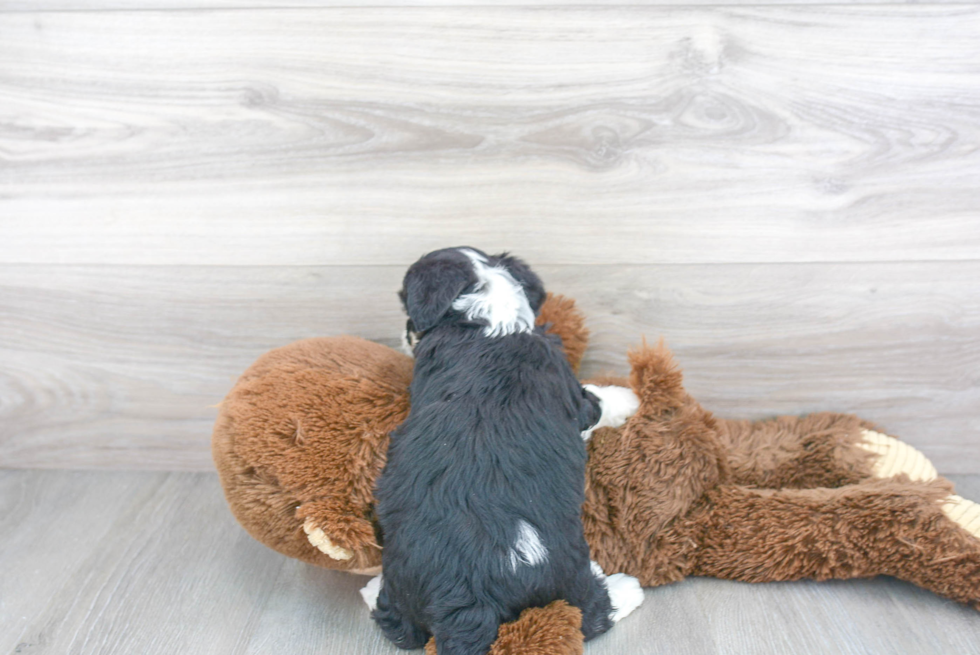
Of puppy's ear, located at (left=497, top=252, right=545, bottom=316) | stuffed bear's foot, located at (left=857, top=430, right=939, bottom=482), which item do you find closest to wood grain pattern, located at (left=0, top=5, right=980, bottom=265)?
puppy's ear, located at (left=497, top=252, right=545, bottom=316)

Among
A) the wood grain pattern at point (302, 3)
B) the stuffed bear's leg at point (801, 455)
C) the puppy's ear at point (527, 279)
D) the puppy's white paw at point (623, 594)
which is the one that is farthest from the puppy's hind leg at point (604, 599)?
the wood grain pattern at point (302, 3)

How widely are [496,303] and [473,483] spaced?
237 millimetres

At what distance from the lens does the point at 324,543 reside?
3.06ft

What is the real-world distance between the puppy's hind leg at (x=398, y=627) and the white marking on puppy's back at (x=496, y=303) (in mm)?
366

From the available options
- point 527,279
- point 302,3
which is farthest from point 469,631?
point 302,3

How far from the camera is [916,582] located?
100cm

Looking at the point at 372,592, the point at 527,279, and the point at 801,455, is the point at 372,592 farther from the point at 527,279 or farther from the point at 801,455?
the point at 801,455

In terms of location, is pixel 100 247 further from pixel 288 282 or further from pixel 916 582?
pixel 916 582

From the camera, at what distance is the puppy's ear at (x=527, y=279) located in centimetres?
101

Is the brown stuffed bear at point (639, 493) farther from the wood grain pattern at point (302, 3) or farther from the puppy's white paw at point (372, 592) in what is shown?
the wood grain pattern at point (302, 3)

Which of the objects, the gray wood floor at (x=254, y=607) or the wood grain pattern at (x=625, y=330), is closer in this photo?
the gray wood floor at (x=254, y=607)

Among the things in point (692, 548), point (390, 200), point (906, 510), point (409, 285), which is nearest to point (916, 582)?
point (906, 510)

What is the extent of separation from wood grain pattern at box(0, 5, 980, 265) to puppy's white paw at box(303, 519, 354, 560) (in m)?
0.46

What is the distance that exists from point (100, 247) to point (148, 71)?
303mm
